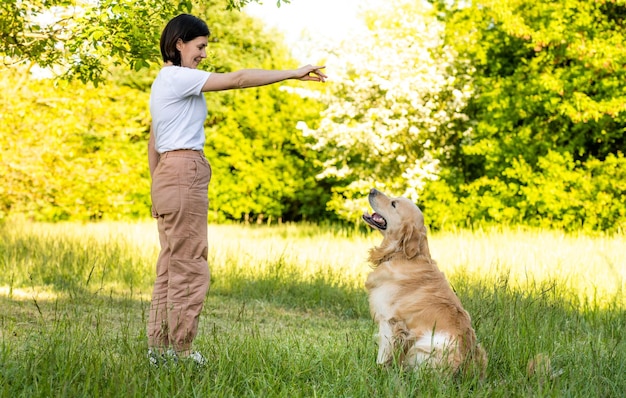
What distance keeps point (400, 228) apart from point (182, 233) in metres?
1.32

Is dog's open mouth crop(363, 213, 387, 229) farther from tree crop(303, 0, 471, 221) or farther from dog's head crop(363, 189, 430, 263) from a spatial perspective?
tree crop(303, 0, 471, 221)

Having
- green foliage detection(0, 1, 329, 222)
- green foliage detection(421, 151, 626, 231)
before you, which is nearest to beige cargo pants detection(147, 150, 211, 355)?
green foliage detection(0, 1, 329, 222)

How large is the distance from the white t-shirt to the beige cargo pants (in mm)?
72

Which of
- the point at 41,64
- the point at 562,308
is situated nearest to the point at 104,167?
the point at 41,64

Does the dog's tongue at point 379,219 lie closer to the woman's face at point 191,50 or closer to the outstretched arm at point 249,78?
the outstretched arm at point 249,78

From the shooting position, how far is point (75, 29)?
266 inches

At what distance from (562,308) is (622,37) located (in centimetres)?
884

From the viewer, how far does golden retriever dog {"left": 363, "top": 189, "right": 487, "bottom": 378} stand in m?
3.95

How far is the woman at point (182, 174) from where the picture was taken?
4.13 m

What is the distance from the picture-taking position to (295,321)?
7078mm

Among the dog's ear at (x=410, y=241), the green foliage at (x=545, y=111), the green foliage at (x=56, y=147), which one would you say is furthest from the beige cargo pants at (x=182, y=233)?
the green foliage at (x=545, y=111)

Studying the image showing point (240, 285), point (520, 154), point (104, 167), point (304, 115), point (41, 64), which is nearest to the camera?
point (41, 64)

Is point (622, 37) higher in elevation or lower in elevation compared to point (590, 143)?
higher

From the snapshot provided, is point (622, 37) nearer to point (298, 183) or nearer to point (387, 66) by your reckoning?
point (387, 66)
